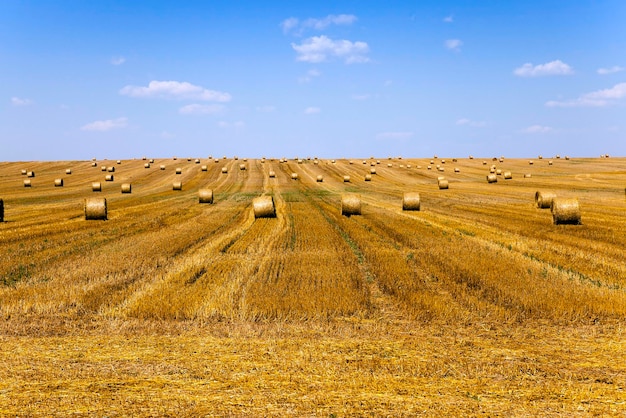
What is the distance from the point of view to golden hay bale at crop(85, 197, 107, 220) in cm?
2369

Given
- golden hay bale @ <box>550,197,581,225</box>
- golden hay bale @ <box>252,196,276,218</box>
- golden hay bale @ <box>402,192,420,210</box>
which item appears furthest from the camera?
golden hay bale @ <box>402,192,420,210</box>

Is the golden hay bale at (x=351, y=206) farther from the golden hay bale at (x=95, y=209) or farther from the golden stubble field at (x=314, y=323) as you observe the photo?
the golden hay bale at (x=95, y=209)

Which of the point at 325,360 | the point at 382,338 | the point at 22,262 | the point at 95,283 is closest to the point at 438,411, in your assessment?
the point at 325,360

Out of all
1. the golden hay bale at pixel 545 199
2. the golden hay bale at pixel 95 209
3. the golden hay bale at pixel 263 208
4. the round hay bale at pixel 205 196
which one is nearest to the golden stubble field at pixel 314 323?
the golden hay bale at pixel 95 209

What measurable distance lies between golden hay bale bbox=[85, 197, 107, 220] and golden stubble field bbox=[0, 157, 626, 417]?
14.7ft

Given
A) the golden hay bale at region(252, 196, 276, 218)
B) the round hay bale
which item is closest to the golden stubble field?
the golden hay bale at region(252, 196, 276, 218)

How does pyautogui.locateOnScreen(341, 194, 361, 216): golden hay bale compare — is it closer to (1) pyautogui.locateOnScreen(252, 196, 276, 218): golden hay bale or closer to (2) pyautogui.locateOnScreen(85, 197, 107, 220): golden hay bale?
(1) pyautogui.locateOnScreen(252, 196, 276, 218): golden hay bale

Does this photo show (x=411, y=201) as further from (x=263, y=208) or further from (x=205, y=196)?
(x=205, y=196)

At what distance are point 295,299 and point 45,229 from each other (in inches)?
595

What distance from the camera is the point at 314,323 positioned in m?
8.58

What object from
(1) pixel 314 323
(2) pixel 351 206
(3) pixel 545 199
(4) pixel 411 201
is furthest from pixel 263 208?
(3) pixel 545 199

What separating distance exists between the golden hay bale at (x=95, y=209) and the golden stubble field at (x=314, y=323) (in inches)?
177

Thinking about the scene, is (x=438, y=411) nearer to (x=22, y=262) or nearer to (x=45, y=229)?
(x=22, y=262)

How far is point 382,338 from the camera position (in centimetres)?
789
